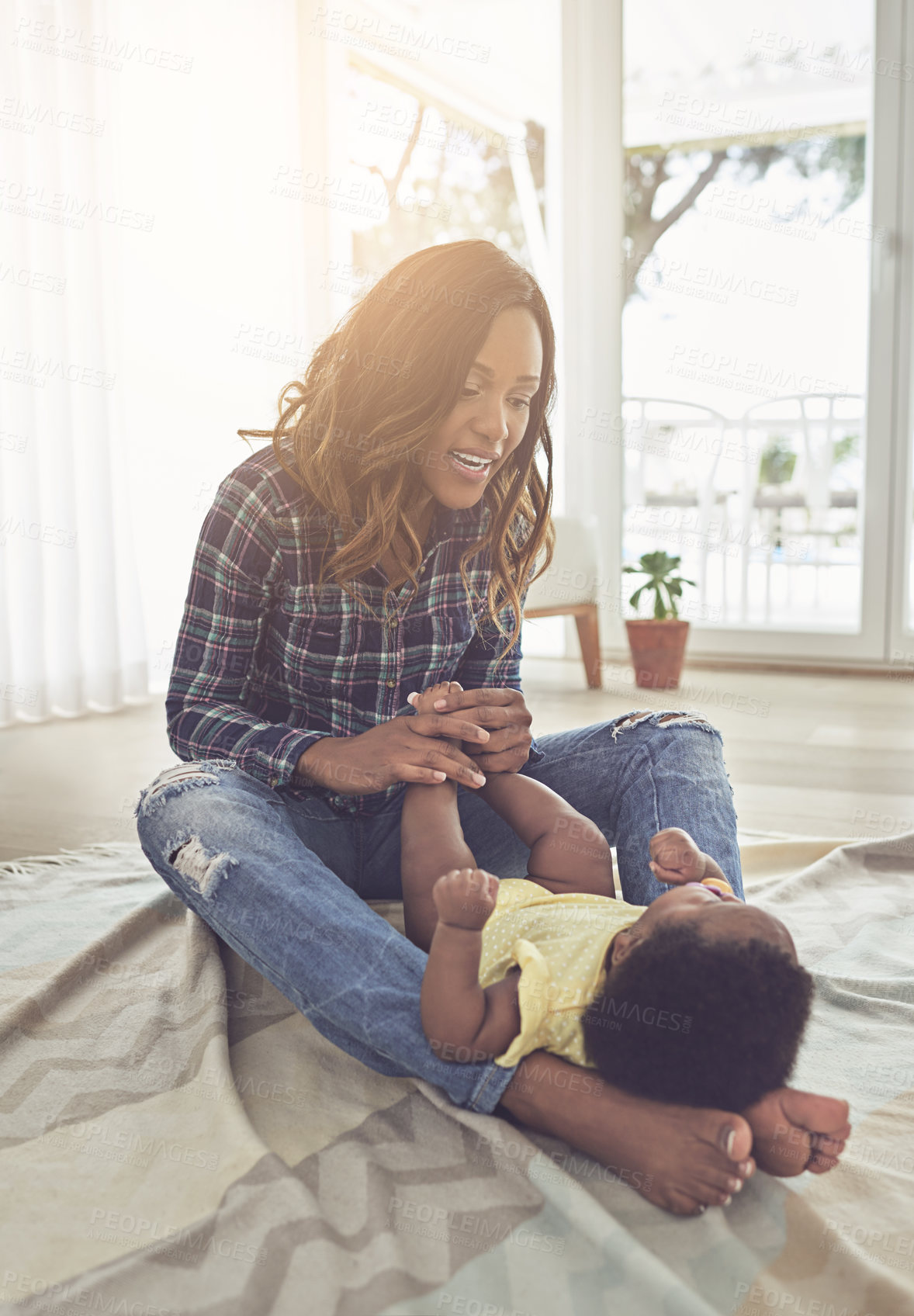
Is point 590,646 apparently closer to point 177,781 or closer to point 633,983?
point 177,781

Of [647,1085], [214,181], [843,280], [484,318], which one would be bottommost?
[647,1085]

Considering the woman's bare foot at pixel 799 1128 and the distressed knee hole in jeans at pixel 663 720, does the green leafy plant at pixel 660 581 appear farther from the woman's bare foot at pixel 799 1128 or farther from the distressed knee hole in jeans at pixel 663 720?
the woman's bare foot at pixel 799 1128

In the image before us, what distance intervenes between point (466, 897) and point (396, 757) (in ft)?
0.96

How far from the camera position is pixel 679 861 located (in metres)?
0.96

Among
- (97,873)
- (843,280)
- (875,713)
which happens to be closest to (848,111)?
(843,280)

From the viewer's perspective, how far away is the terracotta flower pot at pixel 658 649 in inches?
121

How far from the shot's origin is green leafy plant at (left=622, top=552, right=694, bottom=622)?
3066 mm

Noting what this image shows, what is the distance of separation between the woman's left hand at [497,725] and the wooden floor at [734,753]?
0.75m

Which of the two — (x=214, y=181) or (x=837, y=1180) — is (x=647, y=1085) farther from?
(x=214, y=181)

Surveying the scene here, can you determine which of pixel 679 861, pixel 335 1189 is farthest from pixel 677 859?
pixel 335 1189

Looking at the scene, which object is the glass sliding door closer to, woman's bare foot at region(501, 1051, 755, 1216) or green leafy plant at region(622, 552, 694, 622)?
green leafy plant at region(622, 552, 694, 622)

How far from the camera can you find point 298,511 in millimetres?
1154

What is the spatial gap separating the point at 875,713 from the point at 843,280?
4.52ft

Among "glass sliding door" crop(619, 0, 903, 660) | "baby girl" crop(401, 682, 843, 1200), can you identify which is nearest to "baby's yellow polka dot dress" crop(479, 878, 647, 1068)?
"baby girl" crop(401, 682, 843, 1200)
